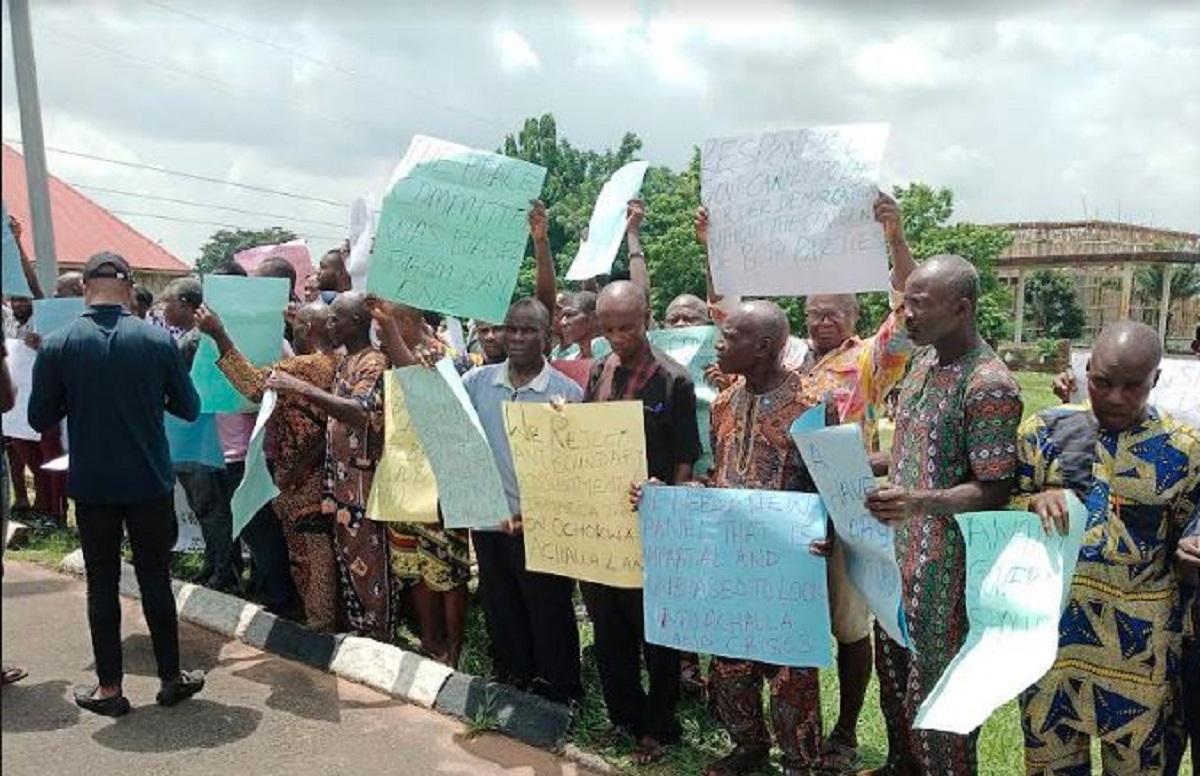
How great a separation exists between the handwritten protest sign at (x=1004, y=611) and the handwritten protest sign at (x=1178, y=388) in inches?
29.2

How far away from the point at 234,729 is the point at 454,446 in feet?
5.28

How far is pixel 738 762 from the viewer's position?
3.83m

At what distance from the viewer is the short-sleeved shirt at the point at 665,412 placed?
392cm

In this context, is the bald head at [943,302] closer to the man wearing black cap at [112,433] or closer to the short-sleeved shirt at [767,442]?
the short-sleeved shirt at [767,442]

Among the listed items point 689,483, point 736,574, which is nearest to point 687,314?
point 689,483

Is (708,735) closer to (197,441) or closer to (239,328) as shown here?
(239,328)

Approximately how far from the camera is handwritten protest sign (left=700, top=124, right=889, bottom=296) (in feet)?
12.7

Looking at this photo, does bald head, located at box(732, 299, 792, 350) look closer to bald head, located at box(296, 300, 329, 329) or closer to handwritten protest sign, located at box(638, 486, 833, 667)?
handwritten protest sign, located at box(638, 486, 833, 667)

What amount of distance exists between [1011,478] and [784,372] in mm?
866

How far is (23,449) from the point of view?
27.1 ft

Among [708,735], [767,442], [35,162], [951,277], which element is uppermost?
[35,162]

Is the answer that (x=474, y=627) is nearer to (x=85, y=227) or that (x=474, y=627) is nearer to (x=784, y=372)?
(x=784, y=372)

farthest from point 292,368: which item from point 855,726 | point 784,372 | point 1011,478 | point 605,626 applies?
point 1011,478

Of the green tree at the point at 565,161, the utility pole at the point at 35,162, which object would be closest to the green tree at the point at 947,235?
the green tree at the point at 565,161
